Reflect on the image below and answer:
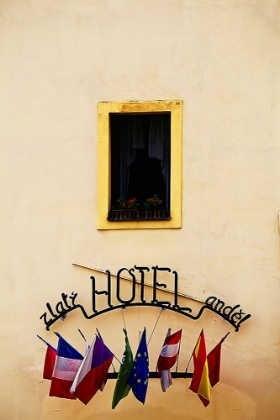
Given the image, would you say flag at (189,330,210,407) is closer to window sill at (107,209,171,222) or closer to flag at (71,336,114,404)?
flag at (71,336,114,404)

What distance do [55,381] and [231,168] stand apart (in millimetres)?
3606

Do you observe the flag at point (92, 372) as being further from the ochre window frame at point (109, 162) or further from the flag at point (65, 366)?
the ochre window frame at point (109, 162)

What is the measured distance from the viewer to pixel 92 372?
43.3ft

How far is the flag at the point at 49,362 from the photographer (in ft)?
44.8

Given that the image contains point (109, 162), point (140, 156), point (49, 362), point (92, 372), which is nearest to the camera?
point (92, 372)

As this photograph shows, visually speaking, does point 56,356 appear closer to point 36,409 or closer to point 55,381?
point 55,381

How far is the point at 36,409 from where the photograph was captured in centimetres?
1418

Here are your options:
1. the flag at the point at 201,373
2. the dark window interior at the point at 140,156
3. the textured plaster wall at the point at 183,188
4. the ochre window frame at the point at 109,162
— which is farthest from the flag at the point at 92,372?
the dark window interior at the point at 140,156

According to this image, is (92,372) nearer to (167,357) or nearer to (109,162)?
(167,357)

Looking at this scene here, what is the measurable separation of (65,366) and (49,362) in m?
0.46

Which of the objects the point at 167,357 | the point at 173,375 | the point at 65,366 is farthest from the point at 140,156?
the point at 65,366

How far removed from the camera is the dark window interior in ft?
48.2

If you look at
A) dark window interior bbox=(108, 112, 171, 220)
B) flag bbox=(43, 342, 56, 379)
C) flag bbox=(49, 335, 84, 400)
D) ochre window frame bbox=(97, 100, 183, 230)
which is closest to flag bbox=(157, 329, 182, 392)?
flag bbox=(49, 335, 84, 400)

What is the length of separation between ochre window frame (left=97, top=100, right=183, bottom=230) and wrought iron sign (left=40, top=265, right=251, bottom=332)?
60 centimetres
